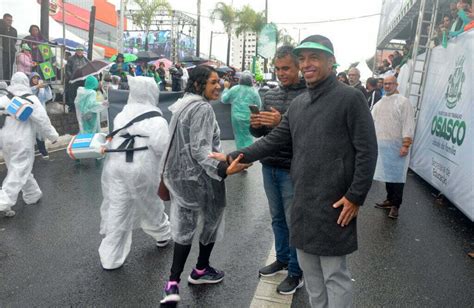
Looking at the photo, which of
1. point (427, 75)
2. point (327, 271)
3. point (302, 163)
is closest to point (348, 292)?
point (327, 271)

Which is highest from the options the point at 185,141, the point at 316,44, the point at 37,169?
the point at 316,44

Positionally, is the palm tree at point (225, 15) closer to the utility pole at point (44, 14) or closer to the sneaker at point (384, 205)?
the utility pole at point (44, 14)

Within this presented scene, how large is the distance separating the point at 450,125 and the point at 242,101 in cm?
335

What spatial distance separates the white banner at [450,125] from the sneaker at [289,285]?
8.81 ft

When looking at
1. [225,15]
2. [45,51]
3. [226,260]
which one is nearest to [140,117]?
[226,260]

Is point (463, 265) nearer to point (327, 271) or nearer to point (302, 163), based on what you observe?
point (327, 271)

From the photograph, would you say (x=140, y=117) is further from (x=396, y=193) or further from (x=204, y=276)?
(x=396, y=193)

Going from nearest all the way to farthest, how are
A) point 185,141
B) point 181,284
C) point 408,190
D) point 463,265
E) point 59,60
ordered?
point 185,141
point 181,284
point 463,265
point 408,190
point 59,60

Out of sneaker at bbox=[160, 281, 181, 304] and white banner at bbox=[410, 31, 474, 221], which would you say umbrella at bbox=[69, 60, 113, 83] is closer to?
white banner at bbox=[410, 31, 474, 221]

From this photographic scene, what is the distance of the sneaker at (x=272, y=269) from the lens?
3.37m

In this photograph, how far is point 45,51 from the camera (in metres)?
10.3

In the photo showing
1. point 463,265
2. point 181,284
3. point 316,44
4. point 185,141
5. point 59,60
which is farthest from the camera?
point 59,60

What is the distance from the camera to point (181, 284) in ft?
10.6

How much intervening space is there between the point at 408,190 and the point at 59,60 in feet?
30.5
